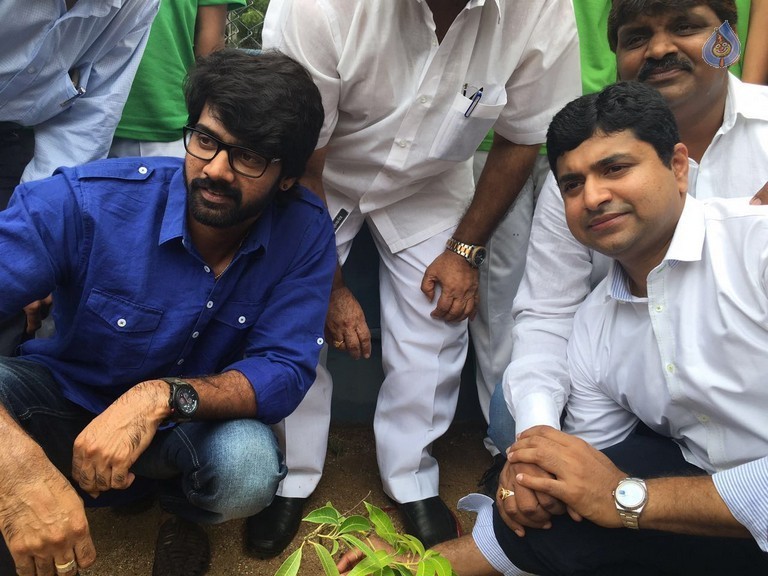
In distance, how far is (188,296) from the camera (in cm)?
218

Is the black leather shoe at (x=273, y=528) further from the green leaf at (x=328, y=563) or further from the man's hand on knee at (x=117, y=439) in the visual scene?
the green leaf at (x=328, y=563)

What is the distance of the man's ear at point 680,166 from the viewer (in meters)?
2.12

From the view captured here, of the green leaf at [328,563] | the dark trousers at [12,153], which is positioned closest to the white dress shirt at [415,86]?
the dark trousers at [12,153]

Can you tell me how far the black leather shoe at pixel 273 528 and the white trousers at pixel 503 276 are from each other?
87 centimetres

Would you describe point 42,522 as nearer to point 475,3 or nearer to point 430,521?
point 430,521

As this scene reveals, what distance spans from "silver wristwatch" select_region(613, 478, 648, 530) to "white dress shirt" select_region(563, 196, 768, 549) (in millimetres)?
305

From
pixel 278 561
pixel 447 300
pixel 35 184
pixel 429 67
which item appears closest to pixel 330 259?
pixel 447 300

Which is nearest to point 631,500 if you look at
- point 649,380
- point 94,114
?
point 649,380

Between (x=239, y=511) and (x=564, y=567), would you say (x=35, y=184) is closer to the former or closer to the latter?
(x=239, y=511)

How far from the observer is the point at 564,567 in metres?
1.93

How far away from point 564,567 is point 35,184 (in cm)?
170

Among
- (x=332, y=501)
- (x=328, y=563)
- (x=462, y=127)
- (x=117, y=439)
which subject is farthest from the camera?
(x=332, y=501)

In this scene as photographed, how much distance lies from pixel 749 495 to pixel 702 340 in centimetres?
47

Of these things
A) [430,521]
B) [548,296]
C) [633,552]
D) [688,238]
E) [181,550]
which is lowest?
[430,521]
